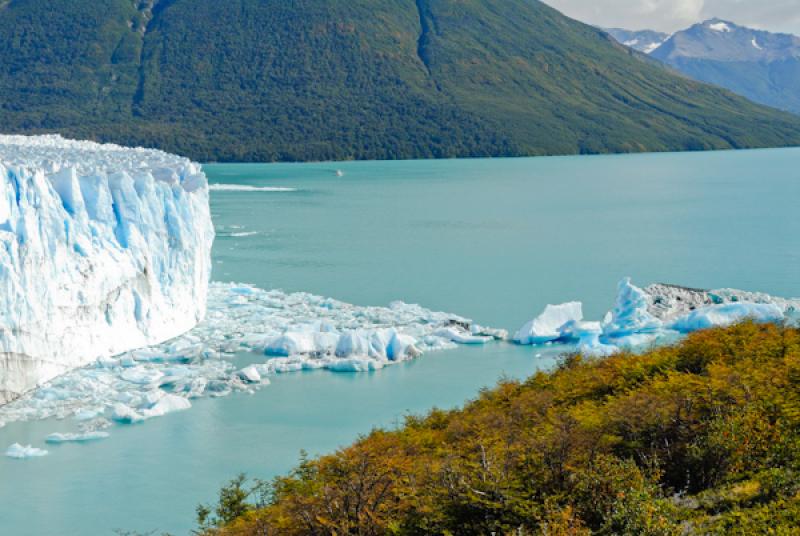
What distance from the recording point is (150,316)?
58.7 ft

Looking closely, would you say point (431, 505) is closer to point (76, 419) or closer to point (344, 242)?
point (76, 419)

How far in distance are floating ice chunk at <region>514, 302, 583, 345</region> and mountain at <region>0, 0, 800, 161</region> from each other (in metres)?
75.1

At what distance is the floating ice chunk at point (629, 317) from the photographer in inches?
740

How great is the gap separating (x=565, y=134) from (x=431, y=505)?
98.8 meters

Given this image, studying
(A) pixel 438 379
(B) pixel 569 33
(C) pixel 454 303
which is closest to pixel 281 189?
(C) pixel 454 303

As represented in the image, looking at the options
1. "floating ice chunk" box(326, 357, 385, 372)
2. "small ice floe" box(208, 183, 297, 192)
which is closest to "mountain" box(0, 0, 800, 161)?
"small ice floe" box(208, 183, 297, 192)

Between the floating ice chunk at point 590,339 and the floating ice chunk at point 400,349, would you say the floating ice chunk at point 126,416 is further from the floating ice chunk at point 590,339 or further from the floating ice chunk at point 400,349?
the floating ice chunk at point 590,339

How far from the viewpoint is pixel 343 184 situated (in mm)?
65188

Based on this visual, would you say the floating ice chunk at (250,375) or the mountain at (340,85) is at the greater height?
the mountain at (340,85)

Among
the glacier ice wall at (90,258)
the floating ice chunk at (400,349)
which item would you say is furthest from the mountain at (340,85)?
the floating ice chunk at (400,349)

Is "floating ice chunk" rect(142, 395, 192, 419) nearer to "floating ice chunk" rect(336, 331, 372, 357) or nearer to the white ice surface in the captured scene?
the white ice surface

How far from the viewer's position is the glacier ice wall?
46.8 ft

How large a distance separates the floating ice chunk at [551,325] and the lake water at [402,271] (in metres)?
0.69

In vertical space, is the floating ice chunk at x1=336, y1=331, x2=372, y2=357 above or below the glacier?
below
